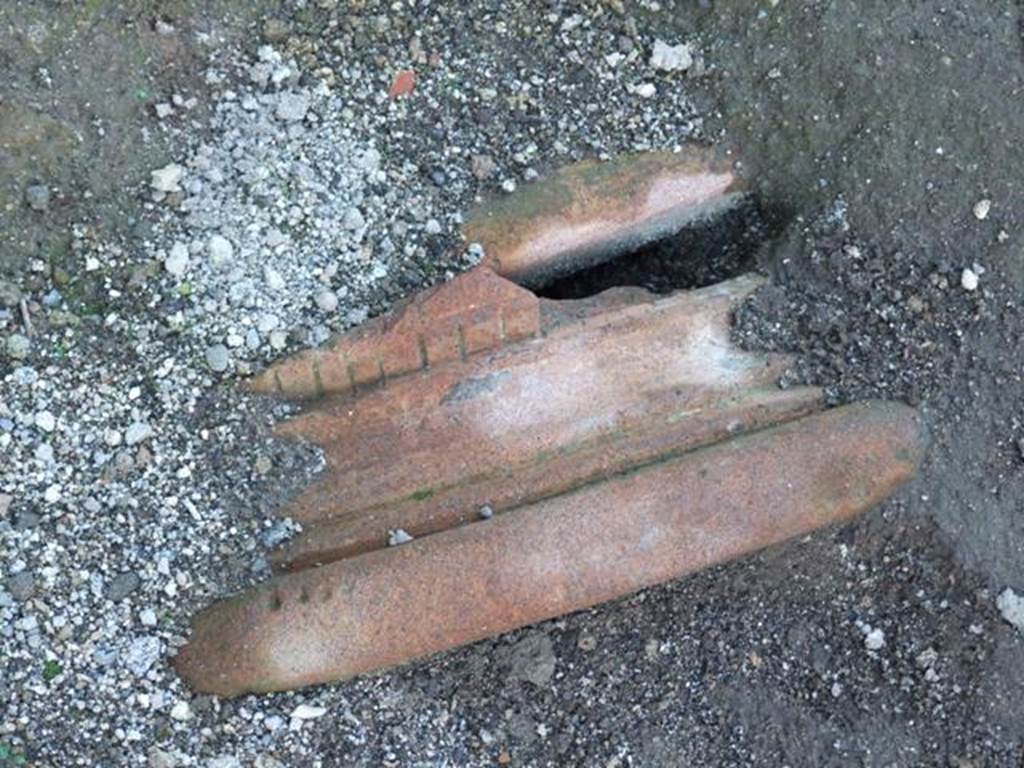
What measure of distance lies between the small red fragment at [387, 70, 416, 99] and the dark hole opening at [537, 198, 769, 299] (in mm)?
514

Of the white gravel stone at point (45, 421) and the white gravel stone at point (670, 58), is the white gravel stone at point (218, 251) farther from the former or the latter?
the white gravel stone at point (670, 58)

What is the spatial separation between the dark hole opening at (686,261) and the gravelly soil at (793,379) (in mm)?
77

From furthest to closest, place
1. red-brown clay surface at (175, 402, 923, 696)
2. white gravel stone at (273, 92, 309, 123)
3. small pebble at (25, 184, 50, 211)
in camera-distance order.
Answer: white gravel stone at (273, 92, 309, 123)
small pebble at (25, 184, 50, 211)
red-brown clay surface at (175, 402, 923, 696)

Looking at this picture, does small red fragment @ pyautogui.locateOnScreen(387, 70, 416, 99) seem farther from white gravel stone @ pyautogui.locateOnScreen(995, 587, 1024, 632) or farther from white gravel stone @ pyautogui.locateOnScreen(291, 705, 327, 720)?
white gravel stone @ pyautogui.locateOnScreen(995, 587, 1024, 632)

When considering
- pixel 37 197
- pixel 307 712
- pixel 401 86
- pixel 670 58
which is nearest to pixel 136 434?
pixel 37 197

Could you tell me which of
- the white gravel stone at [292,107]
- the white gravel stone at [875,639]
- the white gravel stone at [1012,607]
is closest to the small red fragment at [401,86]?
A: the white gravel stone at [292,107]

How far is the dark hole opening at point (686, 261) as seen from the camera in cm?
287

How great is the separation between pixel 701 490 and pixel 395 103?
103 centimetres

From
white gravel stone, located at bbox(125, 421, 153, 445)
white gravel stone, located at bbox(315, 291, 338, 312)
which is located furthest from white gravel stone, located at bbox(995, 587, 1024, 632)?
white gravel stone, located at bbox(125, 421, 153, 445)

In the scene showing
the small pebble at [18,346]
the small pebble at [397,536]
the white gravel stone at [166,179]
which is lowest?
the small pebble at [397,536]

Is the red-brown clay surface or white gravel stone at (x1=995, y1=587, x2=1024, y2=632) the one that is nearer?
the red-brown clay surface

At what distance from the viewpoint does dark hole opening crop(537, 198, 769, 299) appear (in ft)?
9.43

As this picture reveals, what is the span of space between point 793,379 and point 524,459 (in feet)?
1.90

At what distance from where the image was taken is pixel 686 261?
293 centimetres
